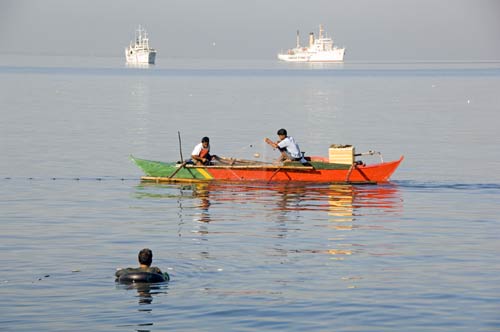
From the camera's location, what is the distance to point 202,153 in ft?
115

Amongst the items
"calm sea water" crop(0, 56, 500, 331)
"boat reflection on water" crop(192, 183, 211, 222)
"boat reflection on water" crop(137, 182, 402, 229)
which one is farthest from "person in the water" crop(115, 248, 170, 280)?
"boat reflection on water" crop(192, 183, 211, 222)

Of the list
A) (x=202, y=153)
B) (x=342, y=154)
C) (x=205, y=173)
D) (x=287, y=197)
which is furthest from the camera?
(x=205, y=173)

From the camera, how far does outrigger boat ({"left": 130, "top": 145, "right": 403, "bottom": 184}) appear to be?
113 ft

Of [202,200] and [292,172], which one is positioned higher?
[292,172]

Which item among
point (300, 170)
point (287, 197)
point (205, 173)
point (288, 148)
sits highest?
point (288, 148)

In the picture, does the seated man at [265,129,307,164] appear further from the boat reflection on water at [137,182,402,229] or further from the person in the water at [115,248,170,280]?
Result: the person in the water at [115,248,170,280]

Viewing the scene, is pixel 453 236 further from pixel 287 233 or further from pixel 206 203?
pixel 206 203

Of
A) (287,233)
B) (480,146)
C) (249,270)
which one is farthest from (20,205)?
(480,146)

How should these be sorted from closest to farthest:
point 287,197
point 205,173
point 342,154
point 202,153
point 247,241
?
point 247,241 < point 287,197 < point 342,154 < point 202,153 < point 205,173

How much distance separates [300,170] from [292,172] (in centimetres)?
28

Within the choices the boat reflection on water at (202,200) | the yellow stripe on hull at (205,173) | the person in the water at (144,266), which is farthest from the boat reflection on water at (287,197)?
the person in the water at (144,266)

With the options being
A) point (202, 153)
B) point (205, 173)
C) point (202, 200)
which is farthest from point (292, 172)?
point (202, 200)

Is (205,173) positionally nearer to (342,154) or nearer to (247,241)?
(342,154)

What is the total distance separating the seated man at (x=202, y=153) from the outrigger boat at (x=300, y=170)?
0.23 meters
